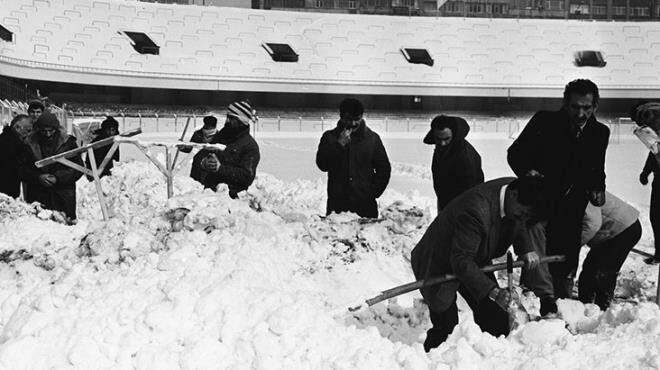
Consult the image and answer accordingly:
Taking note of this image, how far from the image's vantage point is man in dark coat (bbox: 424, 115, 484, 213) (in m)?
4.86

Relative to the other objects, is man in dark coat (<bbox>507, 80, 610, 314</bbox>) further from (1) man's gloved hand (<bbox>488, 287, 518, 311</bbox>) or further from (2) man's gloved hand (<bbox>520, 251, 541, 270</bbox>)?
(1) man's gloved hand (<bbox>488, 287, 518, 311</bbox>)

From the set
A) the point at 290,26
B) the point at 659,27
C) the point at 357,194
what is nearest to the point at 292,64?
the point at 290,26

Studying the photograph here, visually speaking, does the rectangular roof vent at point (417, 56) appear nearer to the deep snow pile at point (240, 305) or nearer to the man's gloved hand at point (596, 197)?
the deep snow pile at point (240, 305)

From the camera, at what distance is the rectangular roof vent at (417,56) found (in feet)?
124

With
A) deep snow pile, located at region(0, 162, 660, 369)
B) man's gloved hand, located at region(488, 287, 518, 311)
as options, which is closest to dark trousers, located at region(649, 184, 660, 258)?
deep snow pile, located at region(0, 162, 660, 369)

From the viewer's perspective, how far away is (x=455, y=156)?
191 inches

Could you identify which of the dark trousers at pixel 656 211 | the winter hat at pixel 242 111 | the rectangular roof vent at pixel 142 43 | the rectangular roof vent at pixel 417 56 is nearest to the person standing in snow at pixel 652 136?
the dark trousers at pixel 656 211

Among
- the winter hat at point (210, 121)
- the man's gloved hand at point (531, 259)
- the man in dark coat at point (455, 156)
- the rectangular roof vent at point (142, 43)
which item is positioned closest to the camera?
the man's gloved hand at point (531, 259)

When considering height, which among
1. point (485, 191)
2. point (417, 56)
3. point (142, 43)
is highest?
point (142, 43)

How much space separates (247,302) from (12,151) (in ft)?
11.7

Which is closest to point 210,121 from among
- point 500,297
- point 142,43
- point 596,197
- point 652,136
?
point 652,136

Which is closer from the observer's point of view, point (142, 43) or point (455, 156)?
point (455, 156)

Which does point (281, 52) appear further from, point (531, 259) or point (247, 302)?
point (531, 259)

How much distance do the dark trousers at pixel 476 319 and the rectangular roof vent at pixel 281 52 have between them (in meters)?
33.7
